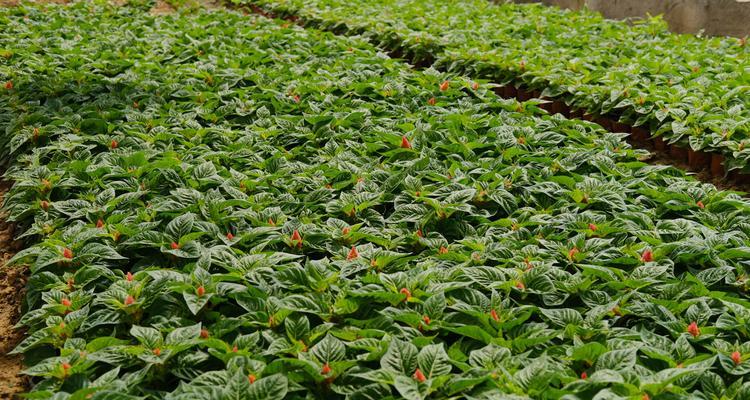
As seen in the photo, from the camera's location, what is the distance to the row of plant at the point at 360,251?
2062 millimetres

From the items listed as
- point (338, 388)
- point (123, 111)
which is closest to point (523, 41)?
point (123, 111)

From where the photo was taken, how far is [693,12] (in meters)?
7.73

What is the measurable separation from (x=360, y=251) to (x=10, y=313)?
1408 millimetres

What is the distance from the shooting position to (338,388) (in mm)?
1992

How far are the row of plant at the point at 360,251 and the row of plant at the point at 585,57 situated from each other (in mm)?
757

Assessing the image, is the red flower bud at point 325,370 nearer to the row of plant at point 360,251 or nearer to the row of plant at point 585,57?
the row of plant at point 360,251

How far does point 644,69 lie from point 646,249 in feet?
9.85

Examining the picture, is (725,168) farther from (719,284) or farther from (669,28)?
(669,28)

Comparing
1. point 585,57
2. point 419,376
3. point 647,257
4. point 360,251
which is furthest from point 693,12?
point 419,376

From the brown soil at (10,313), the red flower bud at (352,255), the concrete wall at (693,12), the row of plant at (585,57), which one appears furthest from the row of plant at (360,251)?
the concrete wall at (693,12)

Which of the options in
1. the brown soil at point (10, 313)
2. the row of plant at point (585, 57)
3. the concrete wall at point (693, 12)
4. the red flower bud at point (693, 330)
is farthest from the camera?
the concrete wall at point (693, 12)

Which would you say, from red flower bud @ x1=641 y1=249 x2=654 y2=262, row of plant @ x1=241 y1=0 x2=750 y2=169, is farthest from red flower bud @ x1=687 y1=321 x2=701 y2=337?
row of plant @ x1=241 y1=0 x2=750 y2=169

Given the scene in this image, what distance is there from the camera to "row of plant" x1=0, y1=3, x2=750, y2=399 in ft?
6.77

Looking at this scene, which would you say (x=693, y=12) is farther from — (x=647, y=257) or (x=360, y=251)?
(x=360, y=251)
